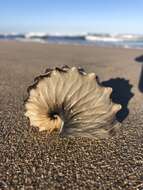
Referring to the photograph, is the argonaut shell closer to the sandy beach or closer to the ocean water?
the sandy beach

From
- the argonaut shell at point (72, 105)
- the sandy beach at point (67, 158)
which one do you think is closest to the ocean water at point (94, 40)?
the sandy beach at point (67, 158)

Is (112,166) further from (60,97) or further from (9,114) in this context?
(9,114)

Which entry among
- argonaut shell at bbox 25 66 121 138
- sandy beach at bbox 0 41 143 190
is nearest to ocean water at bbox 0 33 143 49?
sandy beach at bbox 0 41 143 190

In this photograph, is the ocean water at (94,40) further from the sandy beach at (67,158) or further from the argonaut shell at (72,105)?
the argonaut shell at (72,105)

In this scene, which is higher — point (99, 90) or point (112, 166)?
point (99, 90)

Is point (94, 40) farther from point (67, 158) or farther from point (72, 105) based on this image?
point (67, 158)

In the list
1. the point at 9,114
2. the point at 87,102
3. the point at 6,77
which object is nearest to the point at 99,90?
the point at 87,102

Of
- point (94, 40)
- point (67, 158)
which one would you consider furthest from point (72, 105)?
point (94, 40)

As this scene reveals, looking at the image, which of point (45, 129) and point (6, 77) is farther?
point (6, 77)
